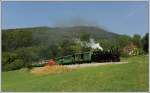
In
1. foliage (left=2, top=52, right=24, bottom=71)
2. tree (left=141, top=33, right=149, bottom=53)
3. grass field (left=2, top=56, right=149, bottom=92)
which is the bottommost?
grass field (left=2, top=56, right=149, bottom=92)

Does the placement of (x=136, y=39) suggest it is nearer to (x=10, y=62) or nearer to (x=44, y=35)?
(x=44, y=35)

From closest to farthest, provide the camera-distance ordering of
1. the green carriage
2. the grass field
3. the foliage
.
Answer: the grass field < the foliage < the green carriage

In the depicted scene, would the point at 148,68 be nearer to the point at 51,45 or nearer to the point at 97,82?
the point at 97,82

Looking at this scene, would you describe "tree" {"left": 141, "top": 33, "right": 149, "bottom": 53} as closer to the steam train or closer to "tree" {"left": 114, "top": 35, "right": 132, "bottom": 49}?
"tree" {"left": 114, "top": 35, "right": 132, "bottom": 49}

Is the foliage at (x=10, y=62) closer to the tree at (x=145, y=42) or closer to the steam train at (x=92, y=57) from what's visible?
the steam train at (x=92, y=57)

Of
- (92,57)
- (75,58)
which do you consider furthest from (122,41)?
(75,58)

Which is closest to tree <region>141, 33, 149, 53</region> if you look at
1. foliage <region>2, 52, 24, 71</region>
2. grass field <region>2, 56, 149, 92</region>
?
grass field <region>2, 56, 149, 92</region>

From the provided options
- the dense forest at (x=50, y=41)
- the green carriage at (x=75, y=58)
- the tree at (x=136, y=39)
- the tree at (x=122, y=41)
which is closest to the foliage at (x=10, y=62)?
the dense forest at (x=50, y=41)
